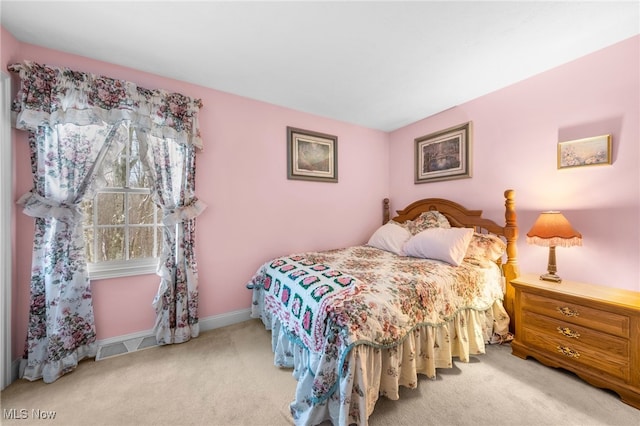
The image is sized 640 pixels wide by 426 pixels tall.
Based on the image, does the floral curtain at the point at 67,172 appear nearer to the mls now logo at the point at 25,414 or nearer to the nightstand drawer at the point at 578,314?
the mls now logo at the point at 25,414

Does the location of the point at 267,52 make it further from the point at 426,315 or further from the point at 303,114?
the point at 426,315

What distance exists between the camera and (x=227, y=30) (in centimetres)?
168

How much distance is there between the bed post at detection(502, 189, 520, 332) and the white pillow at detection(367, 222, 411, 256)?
0.96 metres

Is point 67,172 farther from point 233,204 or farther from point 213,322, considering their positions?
point 213,322

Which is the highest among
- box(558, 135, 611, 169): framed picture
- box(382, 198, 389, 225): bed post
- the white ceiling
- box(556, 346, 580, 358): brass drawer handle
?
the white ceiling

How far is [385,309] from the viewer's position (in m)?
1.48

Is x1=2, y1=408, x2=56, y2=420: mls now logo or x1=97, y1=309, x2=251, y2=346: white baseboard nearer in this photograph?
x1=2, y1=408, x2=56, y2=420: mls now logo

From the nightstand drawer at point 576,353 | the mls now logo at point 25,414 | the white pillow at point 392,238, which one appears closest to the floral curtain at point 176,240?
the mls now logo at point 25,414

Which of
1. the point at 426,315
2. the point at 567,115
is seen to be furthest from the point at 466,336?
the point at 567,115

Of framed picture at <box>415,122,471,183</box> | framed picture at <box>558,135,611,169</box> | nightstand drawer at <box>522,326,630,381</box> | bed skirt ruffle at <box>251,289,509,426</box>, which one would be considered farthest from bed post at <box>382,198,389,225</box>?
nightstand drawer at <box>522,326,630,381</box>

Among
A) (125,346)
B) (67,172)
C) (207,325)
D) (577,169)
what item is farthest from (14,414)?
(577,169)

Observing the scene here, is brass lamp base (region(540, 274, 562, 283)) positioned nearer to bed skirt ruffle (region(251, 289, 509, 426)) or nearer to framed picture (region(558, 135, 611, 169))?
bed skirt ruffle (region(251, 289, 509, 426))

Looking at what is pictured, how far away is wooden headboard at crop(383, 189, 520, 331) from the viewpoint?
2275 mm

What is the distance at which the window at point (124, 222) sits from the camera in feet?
6.88
